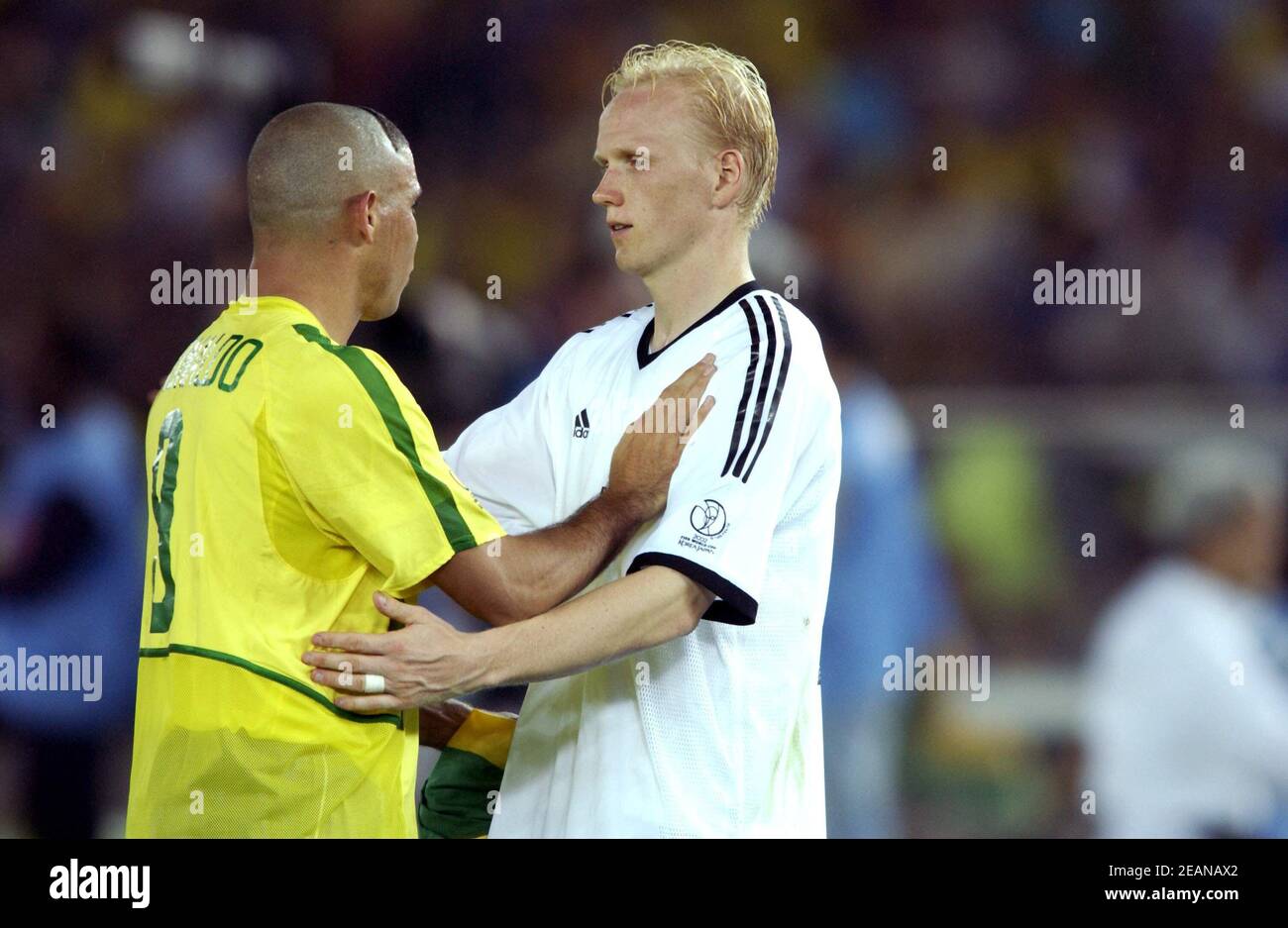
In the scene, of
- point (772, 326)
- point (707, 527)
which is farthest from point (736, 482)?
point (772, 326)

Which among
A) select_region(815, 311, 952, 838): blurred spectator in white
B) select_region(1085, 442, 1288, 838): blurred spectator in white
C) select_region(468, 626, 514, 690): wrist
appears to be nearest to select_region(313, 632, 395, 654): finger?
select_region(468, 626, 514, 690): wrist

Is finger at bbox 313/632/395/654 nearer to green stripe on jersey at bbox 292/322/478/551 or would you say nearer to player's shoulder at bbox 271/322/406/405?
green stripe on jersey at bbox 292/322/478/551

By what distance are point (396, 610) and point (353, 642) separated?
0.09 m

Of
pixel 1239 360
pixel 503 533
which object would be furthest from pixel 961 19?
pixel 503 533

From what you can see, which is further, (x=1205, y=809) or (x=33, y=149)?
(x=33, y=149)

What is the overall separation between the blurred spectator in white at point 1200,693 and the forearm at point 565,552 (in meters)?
1.76

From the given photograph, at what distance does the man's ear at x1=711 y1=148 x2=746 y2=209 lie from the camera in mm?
2955

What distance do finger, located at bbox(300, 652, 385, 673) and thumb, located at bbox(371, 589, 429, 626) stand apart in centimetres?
8

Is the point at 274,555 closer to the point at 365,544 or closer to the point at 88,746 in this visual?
the point at 365,544

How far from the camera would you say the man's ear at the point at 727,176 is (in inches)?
116

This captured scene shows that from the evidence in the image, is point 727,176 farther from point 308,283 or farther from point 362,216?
point 308,283

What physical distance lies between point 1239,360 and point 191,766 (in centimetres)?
566

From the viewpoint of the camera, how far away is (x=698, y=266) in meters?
2.94

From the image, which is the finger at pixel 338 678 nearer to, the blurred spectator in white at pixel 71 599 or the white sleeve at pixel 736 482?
the white sleeve at pixel 736 482
